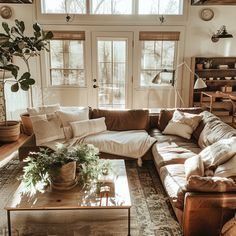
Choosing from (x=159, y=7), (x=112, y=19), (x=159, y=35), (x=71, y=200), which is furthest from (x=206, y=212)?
(x=159, y=7)

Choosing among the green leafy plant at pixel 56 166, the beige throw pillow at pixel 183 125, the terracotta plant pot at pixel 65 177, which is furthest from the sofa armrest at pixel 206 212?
the beige throw pillow at pixel 183 125

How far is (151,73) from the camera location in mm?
6230

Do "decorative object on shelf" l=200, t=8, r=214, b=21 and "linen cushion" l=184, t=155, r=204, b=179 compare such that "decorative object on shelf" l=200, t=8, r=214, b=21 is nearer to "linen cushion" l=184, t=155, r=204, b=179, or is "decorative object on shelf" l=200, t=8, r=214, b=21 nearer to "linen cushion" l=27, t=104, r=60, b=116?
"linen cushion" l=27, t=104, r=60, b=116

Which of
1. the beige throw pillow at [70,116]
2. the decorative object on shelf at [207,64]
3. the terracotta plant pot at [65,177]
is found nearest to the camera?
the terracotta plant pot at [65,177]

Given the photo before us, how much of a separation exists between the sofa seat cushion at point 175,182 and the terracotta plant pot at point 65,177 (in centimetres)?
91

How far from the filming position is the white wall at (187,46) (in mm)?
5867

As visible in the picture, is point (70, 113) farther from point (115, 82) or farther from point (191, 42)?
Answer: point (191, 42)

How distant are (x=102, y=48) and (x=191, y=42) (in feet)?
6.70

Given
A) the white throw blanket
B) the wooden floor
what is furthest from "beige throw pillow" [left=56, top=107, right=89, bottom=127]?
the wooden floor

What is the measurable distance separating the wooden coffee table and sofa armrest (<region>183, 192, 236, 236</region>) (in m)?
0.49

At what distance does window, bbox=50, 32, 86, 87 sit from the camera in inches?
233

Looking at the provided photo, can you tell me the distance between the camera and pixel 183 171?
2.72 metres

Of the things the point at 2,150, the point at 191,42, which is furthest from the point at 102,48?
the point at 2,150

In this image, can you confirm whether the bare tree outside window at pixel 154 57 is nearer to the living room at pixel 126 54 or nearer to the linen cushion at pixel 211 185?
the living room at pixel 126 54
